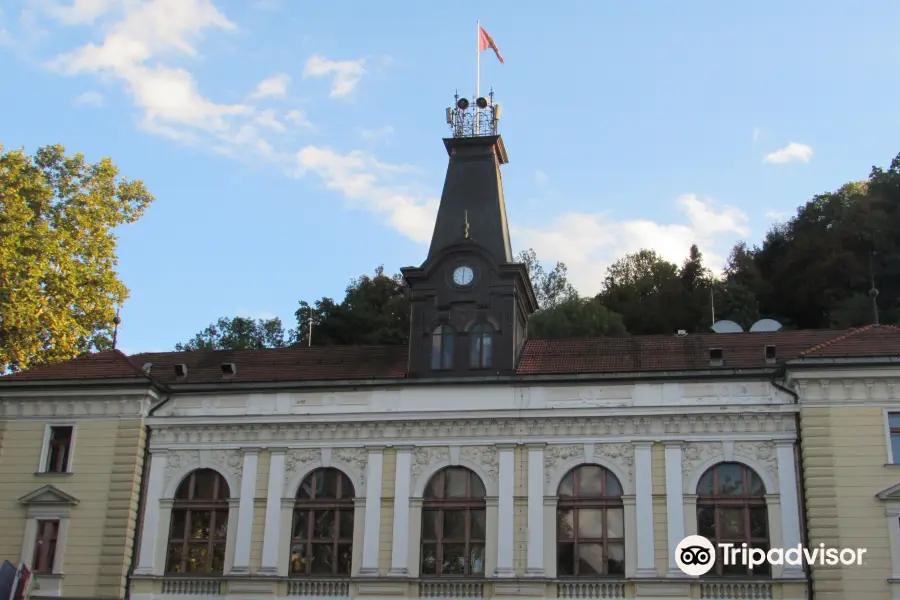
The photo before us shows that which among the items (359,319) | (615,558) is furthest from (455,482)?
(359,319)

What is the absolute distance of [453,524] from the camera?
2892 cm

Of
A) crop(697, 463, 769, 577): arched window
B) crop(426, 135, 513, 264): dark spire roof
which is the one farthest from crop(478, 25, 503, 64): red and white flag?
crop(697, 463, 769, 577): arched window

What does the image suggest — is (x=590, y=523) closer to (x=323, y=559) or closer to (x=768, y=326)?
(x=323, y=559)

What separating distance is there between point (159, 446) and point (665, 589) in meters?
15.2

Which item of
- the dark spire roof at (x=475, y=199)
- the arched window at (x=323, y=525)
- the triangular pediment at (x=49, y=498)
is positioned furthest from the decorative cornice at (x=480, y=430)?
Answer: the dark spire roof at (x=475, y=199)

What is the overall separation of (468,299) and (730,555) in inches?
411

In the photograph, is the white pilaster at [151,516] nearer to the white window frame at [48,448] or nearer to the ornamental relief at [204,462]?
the ornamental relief at [204,462]

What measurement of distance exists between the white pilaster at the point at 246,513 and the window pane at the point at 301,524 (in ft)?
4.19

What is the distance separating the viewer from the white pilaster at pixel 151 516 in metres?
29.6

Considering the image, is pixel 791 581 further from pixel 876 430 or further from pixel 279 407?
pixel 279 407

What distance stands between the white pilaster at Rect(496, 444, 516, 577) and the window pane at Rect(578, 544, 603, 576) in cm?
181

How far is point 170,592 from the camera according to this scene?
29297 millimetres

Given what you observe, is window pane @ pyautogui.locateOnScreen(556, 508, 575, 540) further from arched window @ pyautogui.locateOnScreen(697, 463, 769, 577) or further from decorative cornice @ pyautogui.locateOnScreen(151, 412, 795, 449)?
arched window @ pyautogui.locateOnScreen(697, 463, 769, 577)

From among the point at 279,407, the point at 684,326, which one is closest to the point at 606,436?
the point at 279,407
